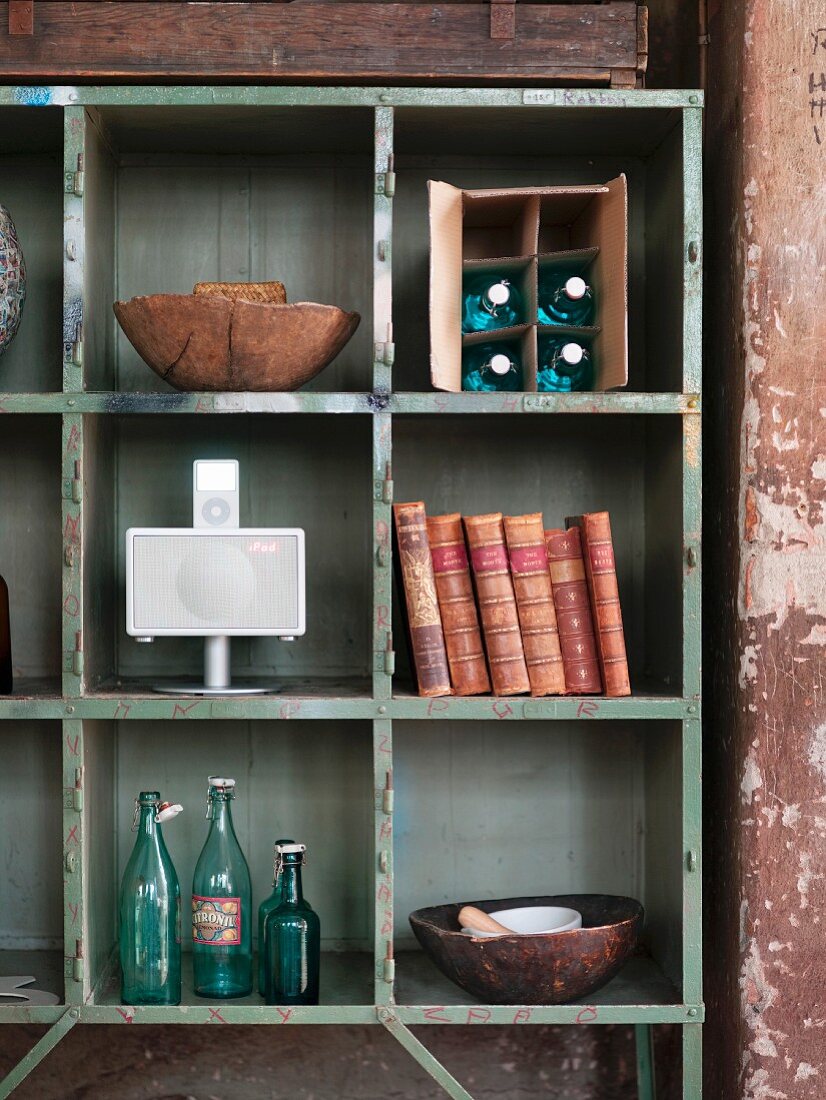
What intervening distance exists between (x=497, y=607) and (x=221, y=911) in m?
0.66

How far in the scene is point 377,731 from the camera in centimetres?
171

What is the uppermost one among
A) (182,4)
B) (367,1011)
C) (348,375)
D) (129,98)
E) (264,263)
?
(182,4)

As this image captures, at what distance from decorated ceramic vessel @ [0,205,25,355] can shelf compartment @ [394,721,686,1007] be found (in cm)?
98

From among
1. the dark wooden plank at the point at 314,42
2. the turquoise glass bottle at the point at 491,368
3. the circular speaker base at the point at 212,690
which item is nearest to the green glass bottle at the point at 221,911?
the circular speaker base at the point at 212,690

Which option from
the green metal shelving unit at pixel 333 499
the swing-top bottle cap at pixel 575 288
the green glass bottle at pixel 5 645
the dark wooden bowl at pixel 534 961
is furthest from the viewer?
the green metal shelving unit at pixel 333 499

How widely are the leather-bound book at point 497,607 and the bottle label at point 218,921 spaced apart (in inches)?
21.9

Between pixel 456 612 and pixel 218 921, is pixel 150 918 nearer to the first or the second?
pixel 218 921

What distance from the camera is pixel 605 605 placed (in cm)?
A: 173

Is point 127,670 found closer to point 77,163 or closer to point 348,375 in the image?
point 348,375

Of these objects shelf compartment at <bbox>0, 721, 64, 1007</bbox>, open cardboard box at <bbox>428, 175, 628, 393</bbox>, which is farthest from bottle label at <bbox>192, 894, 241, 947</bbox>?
open cardboard box at <bbox>428, 175, 628, 393</bbox>

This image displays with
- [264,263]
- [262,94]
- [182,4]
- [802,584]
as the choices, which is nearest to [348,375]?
[264,263]

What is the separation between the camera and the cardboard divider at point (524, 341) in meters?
1.73

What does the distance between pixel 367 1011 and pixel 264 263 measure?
1.30 m

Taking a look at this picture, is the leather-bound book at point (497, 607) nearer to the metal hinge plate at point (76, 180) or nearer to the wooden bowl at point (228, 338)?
the wooden bowl at point (228, 338)
